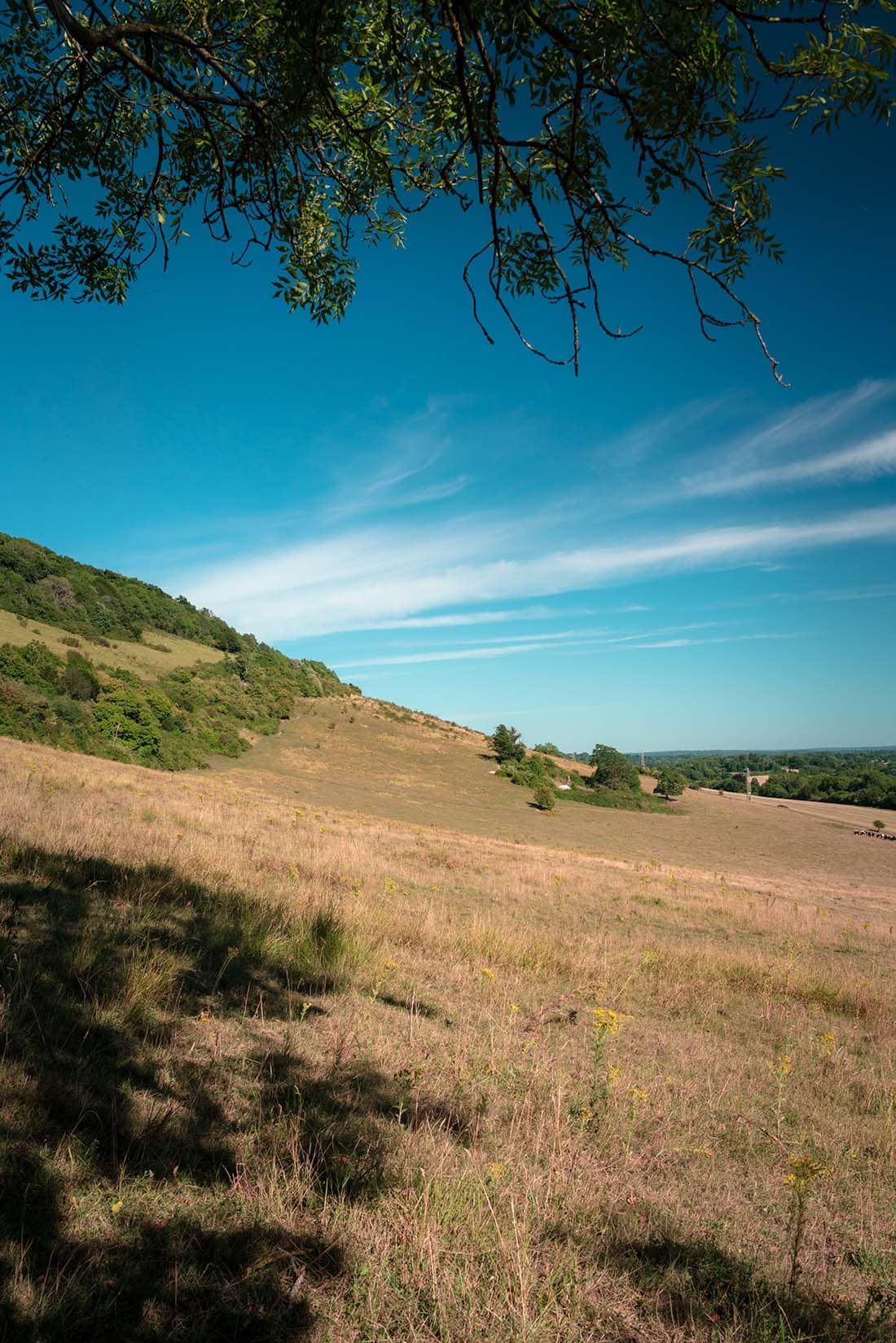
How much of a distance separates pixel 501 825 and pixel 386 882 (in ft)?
126

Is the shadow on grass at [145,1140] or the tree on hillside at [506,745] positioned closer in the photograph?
the shadow on grass at [145,1140]

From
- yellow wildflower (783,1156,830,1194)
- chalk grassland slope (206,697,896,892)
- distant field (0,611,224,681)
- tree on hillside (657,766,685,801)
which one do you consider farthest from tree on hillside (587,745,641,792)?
yellow wildflower (783,1156,830,1194)

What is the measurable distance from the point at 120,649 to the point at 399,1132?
6869cm

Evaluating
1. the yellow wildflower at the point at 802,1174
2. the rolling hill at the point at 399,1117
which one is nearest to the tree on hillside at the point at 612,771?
the rolling hill at the point at 399,1117

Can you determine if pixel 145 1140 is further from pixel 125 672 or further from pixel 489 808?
pixel 125 672

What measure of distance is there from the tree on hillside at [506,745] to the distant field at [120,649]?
3758 centimetres

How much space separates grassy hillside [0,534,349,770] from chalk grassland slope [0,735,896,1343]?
40.6 meters

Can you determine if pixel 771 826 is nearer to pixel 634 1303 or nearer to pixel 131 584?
pixel 634 1303

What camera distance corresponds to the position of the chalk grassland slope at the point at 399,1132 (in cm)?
216

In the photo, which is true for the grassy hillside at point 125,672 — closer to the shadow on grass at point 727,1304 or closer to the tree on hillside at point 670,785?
the shadow on grass at point 727,1304

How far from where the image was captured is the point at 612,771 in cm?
8494

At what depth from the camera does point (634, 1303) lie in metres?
2.32

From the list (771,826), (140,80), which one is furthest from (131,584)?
(140,80)

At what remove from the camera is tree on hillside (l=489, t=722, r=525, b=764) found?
272ft
